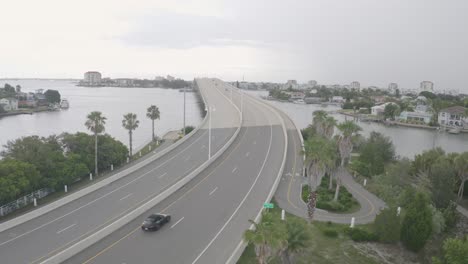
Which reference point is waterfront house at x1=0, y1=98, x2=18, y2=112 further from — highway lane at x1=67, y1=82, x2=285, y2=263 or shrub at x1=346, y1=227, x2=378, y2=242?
shrub at x1=346, y1=227, x2=378, y2=242

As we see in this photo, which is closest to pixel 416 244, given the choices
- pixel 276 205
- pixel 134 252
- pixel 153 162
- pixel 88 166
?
pixel 276 205

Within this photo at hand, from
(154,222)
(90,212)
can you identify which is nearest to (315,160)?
(154,222)

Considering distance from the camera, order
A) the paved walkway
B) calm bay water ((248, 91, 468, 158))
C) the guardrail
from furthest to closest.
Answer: calm bay water ((248, 91, 468, 158)), the paved walkway, the guardrail

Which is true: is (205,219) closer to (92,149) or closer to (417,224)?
(417,224)

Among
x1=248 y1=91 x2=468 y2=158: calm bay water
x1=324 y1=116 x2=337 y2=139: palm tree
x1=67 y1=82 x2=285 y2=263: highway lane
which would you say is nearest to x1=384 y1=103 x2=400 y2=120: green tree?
x1=248 y1=91 x2=468 y2=158: calm bay water

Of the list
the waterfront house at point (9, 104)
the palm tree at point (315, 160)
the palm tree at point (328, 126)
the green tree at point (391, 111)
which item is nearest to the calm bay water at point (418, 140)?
the green tree at point (391, 111)

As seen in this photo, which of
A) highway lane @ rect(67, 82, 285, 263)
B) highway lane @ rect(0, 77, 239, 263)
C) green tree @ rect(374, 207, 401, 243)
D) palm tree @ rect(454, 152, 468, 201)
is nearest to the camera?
highway lane @ rect(67, 82, 285, 263)
